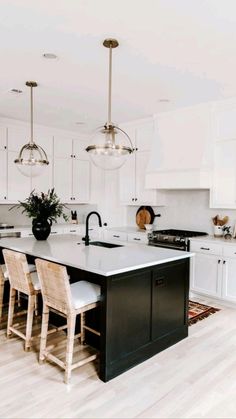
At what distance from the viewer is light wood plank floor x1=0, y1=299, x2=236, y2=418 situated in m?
2.11

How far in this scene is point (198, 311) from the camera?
3963 mm

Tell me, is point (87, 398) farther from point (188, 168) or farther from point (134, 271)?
point (188, 168)

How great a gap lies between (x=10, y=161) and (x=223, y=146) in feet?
11.4

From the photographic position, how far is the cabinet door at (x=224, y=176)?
4.31 metres

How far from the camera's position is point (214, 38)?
2594mm

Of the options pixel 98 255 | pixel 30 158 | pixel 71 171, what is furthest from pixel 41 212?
pixel 71 171

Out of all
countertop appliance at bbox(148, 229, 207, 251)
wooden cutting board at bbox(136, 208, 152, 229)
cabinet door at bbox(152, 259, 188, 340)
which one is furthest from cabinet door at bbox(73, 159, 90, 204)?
cabinet door at bbox(152, 259, 188, 340)

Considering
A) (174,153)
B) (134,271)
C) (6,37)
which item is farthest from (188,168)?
(6,37)

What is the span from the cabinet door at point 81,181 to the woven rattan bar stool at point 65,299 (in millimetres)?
3768

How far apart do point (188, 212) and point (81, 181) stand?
236 cm

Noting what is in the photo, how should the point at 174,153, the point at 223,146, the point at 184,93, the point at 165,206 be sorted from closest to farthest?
the point at 184,93 → the point at 223,146 → the point at 174,153 → the point at 165,206

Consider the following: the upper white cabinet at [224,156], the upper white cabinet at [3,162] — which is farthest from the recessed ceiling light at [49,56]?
the upper white cabinet at [3,162]

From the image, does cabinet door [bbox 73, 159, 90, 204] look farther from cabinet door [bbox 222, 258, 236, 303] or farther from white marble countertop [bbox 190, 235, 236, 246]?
cabinet door [bbox 222, 258, 236, 303]

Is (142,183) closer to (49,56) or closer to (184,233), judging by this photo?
(184,233)
